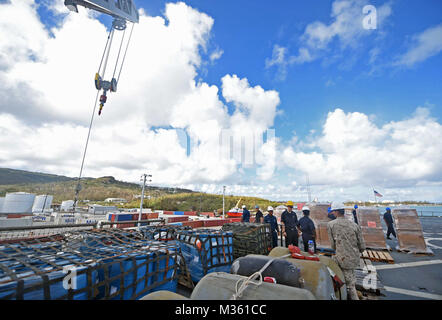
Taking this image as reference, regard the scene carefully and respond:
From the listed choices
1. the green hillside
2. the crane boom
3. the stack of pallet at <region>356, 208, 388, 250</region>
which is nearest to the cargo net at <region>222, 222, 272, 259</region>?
the stack of pallet at <region>356, 208, 388, 250</region>

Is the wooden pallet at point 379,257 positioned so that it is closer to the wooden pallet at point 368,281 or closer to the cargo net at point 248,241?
the wooden pallet at point 368,281

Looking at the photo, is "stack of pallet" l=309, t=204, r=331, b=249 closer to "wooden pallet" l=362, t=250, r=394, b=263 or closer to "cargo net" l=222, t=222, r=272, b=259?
"wooden pallet" l=362, t=250, r=394, b=263

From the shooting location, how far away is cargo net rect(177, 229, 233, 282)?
180 inches

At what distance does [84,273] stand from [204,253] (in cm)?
261

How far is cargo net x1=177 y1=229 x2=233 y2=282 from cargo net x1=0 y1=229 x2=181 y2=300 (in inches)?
35.4

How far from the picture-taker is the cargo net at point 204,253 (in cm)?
458

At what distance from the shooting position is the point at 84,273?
101 inches

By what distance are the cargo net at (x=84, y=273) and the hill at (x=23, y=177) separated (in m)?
139

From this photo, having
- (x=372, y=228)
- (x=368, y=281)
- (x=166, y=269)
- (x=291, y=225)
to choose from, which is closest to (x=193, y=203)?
(x=372, y=228)

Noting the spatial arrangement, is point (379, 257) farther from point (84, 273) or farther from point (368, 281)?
point (84, 273)

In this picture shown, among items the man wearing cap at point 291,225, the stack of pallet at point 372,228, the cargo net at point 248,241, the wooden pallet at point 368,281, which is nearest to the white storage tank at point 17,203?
the cargo net at point 248,241

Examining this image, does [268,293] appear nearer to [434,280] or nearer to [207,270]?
[207,270]

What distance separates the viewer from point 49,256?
3.07 meters
